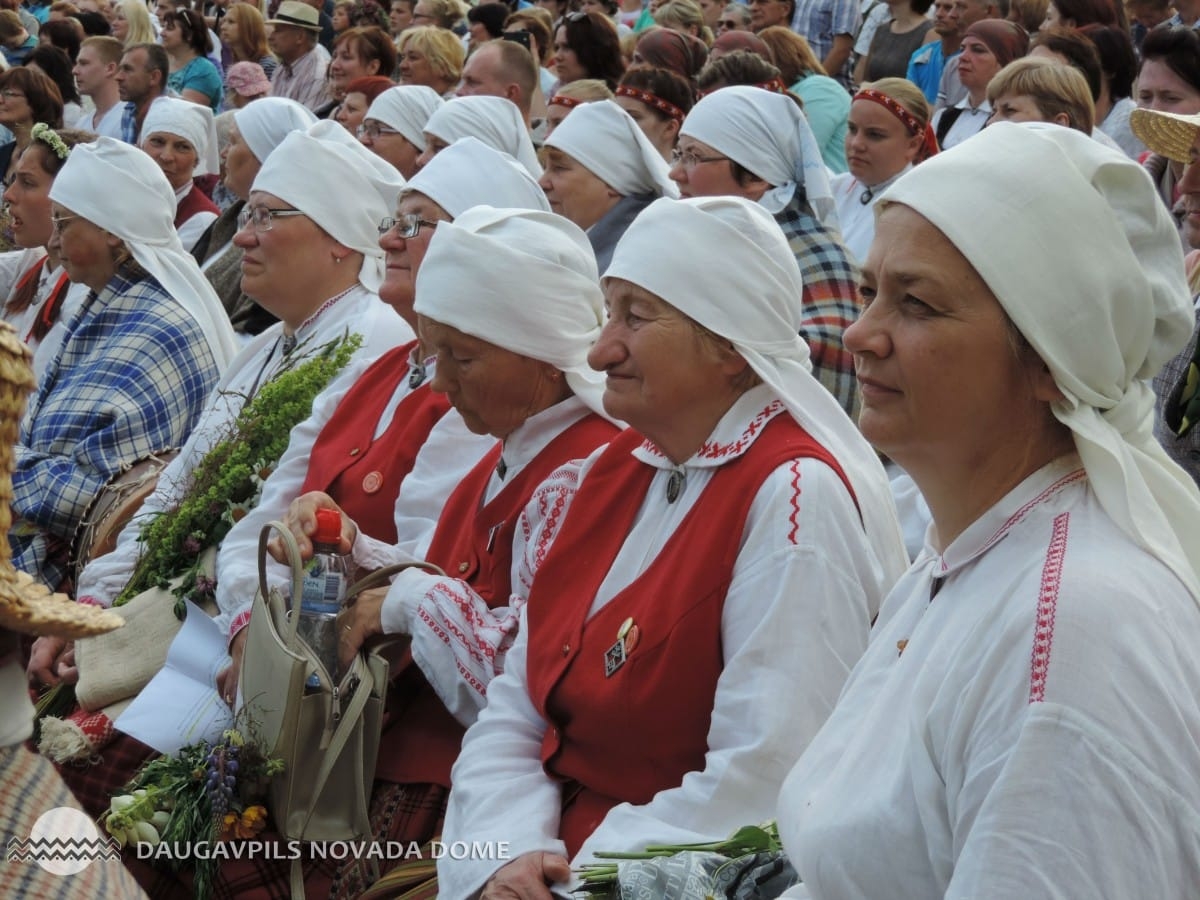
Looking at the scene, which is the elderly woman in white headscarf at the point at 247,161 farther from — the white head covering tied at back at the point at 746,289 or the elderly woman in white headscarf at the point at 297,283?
the white head covering tied at back at the point at 746,289

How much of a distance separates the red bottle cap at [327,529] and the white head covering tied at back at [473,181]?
4.07 ft

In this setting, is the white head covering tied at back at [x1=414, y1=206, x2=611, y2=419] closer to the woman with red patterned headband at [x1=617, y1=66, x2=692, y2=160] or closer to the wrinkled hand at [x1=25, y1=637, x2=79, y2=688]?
the wrinkled hand at [x1=25, y1=637, x2=79, y2=688]

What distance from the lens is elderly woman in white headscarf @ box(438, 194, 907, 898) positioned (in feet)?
9.47

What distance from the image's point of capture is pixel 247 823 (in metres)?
3.51

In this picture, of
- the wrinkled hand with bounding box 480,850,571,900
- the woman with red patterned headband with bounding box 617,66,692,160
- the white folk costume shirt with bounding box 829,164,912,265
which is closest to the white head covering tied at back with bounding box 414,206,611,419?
the wrinkled hand with bounding box 480,850,571,900

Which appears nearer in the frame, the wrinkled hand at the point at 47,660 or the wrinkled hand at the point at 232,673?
the wrinkled hand at the point at 232,673

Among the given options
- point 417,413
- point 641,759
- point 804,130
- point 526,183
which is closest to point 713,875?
point 641,759

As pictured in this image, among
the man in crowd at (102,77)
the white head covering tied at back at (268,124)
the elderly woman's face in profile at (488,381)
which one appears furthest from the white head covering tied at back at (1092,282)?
the man in crowd at (102,77)

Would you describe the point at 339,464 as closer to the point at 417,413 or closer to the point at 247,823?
the point at 417,413

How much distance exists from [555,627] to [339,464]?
1418mm

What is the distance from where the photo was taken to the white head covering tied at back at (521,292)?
3.91 metres

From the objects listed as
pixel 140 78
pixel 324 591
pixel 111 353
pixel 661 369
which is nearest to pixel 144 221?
pixel 111 353

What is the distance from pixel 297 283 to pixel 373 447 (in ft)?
3.66

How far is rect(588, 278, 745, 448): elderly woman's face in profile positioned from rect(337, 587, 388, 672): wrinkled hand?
0.81 metres
